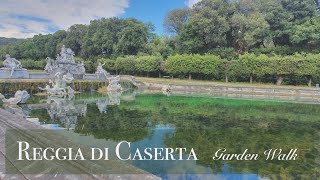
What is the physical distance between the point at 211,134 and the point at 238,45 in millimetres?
37976

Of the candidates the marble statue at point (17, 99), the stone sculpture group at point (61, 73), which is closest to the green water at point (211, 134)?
the marble statue at point (17, 99)

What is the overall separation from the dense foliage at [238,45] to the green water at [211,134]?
22.0 meters

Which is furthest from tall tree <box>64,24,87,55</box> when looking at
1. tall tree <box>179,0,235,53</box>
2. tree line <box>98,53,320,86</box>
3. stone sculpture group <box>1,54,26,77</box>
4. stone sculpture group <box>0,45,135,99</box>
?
stone sculpture group <box>1,54,26,77</box>

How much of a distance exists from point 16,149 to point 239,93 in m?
26.6

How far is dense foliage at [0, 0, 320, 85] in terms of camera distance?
3734 cm

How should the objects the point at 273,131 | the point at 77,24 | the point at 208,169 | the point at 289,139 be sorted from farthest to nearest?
the point at 77,24, the point at 273,131, the point at 289,139, the point at 208,169

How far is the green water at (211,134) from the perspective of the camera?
6.72 metres

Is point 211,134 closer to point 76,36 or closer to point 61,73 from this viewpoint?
point 61,73

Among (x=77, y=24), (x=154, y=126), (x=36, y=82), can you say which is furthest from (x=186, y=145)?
(x=77, y=24)

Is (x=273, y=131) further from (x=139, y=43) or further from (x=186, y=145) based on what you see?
(x=139, y=43)

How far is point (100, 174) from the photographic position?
420 centimetres

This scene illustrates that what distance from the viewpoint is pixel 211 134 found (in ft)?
34.4

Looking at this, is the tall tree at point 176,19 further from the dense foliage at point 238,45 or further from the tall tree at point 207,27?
the tall tree at point 207,27

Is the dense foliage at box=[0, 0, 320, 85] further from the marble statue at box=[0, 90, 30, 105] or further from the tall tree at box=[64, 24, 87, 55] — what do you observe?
the marble statue at box=[0, 90, 30, 105]
